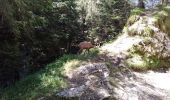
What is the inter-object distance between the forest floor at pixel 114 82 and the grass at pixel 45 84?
1.22ft

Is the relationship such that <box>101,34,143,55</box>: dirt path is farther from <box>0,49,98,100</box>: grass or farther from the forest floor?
<box>0,49,98,100</box>: grass

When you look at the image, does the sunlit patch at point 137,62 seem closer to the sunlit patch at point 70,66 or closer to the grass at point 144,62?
the grass at point 144,62

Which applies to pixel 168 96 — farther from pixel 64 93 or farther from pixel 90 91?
pixel 64 93

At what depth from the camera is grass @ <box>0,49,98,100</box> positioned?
832 cm

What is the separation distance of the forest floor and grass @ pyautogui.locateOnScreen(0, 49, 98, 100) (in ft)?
1.22

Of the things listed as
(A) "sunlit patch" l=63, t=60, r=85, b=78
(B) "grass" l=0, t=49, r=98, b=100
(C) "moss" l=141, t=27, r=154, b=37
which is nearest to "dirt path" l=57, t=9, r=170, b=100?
(A) "sunlit patch" l=63, t=60, r=85, b=78

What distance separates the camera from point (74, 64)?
10086 millimetres

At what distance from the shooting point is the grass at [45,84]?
832 cm

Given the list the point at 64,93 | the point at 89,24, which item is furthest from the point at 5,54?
the point at 89,24

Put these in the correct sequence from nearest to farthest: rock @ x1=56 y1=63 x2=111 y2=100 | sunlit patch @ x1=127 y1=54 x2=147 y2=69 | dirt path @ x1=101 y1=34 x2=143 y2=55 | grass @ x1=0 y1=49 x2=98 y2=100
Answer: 1. rock @ x1=56 y1=63 x2=111 y2=100
2. grass @ x1=0 y1=49 x2=98 y2=100
3. sunlit patch @ x1=127 y1=54 x2=147 y2=69
4. dirt path @ x1=101 y1=34 x2=143 y2=55

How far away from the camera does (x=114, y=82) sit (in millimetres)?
8828

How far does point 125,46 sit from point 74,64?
2841mm

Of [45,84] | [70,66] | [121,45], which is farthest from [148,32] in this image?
[45,84]

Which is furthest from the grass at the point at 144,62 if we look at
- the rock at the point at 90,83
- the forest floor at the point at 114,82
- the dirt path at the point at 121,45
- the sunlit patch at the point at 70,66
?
the sunlit patch at the point at 70,66
